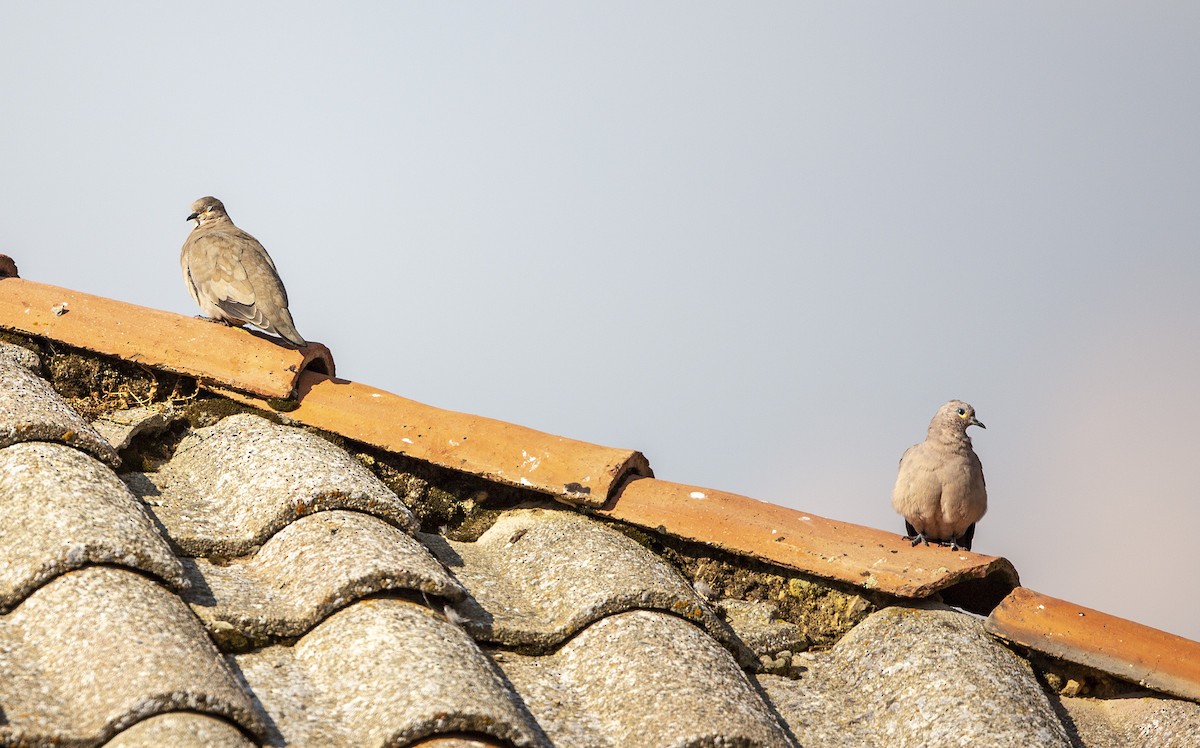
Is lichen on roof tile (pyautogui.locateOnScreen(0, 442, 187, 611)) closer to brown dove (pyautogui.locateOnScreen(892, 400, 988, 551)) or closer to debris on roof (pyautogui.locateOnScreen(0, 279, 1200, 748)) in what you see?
debris on roof (pyautogui.locateOnScreen(0, 279, 1200, 748))

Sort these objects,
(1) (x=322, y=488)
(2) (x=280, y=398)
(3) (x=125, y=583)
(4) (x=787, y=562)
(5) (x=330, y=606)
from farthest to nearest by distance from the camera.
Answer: (2) (x=280, y=398) → (4) (x=787, y=562) → (1) (x=322, y=488) → (5) (x=330, y=606) → (3) (x=125, y=583)

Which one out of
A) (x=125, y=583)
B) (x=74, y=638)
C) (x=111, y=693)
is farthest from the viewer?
(x=125, y=583)

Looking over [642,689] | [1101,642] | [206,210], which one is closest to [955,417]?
[1101,642]

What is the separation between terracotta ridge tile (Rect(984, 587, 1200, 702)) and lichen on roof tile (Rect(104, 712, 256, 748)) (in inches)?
105

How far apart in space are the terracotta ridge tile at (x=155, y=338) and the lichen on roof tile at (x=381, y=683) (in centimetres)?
187

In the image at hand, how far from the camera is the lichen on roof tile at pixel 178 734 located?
2.31 m

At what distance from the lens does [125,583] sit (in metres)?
2.82

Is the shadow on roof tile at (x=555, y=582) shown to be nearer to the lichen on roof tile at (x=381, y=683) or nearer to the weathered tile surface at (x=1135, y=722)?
→ the lichen on roof tile at (x=381, y=683)

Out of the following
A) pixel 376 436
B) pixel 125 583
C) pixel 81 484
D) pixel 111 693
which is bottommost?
pixel 111 693

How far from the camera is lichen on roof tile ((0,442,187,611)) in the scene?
281 centimetres

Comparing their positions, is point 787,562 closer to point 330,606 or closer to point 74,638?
point 330,606

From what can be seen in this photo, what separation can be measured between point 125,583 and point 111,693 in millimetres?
445

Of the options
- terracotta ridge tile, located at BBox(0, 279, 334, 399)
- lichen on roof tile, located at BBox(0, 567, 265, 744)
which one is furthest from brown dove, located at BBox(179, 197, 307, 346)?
lichen on roof tile, located at BBox(0, 567, 265, 744)

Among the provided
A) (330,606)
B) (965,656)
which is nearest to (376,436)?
(330,606)
